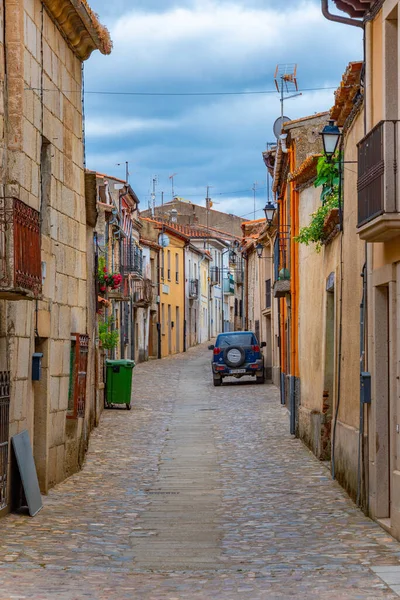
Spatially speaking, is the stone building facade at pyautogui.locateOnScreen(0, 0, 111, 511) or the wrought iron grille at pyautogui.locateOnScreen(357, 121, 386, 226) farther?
the stone building facade at pyautogui.locateOnScreen(0, 0, 111, 511)

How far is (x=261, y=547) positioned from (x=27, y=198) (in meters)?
4.77

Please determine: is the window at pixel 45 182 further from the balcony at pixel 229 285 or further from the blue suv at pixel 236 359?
the balcony at pixel 229 285

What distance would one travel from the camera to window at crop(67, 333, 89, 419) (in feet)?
48.1

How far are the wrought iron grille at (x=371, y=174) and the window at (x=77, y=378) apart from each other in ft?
18.4

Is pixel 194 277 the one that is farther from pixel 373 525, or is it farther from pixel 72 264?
pixel 373 525

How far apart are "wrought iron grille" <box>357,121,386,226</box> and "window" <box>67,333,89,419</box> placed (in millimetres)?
5605

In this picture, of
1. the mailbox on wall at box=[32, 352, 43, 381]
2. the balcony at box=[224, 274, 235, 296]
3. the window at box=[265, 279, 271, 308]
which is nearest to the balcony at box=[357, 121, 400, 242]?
the mailbox on wall at box=[32, 352, 43, 381]

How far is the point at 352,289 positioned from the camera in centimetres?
1282

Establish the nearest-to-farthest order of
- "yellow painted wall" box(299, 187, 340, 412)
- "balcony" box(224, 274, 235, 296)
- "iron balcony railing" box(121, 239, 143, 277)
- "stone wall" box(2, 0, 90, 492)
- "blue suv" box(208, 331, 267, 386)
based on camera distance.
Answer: "stone wall" box(2, 0, 90, 492), "yellow painted wall" box(299, 187, 340, 412), "blue suv" box(208, 331, 267, 386), "iron balcony railing" box(121, 239, 143, 277), "balcony" box(224, 274, 235, 296)

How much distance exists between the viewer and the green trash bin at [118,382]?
80.5ft

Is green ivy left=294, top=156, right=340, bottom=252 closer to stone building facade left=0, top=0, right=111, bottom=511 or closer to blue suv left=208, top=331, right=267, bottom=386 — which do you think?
stone building facade left=0, top=0, right=111, bottom=511

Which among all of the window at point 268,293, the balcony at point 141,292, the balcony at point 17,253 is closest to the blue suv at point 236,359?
the window at point 268,293

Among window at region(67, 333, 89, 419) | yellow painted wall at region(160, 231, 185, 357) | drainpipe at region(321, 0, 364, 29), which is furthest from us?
yellow painted wall at region(160, 231, 185, 357)

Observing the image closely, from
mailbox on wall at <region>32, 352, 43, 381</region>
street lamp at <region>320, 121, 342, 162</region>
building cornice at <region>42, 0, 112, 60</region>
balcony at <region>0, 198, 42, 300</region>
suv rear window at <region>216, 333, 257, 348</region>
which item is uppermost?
building cornice at <region>42, 0, 112, 60</region>
